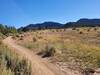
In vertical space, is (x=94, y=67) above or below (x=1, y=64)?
below

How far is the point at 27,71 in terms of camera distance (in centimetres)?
1102

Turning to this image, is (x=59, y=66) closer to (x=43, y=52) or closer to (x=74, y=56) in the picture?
(x=74, y=56)

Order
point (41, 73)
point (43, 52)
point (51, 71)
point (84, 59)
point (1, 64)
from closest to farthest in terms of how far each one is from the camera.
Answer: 1. point (1, 64)
2. point (41, 73)
3. point (51, 71)
4. point (84, 59)
5. point (43, 52)

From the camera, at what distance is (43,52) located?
846 inches

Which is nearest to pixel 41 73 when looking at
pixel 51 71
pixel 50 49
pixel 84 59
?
pixel 51 71

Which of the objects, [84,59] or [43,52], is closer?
[84,59]

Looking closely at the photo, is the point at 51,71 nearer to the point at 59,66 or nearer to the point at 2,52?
the point at 59,66

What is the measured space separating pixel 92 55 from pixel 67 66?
344 cm

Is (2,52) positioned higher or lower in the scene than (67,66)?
higher

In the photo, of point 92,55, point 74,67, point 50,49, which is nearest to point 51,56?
point 50,49

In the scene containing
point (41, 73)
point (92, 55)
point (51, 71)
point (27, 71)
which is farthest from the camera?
point (92, 55)

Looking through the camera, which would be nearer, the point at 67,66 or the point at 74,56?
the point at 67,66

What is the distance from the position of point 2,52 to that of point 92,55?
7.63 metres

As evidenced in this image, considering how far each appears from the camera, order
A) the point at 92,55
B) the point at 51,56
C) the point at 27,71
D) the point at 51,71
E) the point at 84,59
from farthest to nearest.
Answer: the point at 51,56 < the point at 92,55 < the point at 84,59 < the point at 51,71 < the point at 27,71
